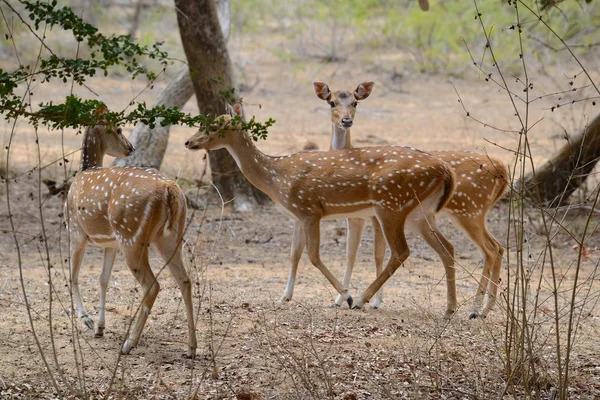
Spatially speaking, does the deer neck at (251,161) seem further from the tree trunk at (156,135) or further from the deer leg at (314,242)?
the tree trunk at (156,135)

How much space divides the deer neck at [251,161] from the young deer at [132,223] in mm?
1408

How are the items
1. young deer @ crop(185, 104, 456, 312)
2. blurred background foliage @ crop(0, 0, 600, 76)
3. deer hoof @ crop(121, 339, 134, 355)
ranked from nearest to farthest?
deer hoof @ crop(121, 339, 134, 355)
young deer @ crop(185, 104, 456, 312)
blurred background foliage @ crop(0, 0, 600, 76)

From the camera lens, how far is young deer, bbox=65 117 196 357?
19.6ft

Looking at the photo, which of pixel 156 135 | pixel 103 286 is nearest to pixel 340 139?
pixel 103 286

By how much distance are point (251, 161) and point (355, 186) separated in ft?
2.99

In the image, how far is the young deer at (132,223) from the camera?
5.98 meters

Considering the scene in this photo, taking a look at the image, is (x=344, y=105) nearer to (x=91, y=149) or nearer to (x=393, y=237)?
(x=393, y=237)

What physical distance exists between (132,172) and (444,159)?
274 centimetres

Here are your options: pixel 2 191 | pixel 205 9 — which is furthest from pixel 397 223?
pixel 2 191

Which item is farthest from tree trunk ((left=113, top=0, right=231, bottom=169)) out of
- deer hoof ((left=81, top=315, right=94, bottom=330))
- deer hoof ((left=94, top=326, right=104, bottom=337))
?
deer hoof ((left=94, top=326, right=104, bottom=337))

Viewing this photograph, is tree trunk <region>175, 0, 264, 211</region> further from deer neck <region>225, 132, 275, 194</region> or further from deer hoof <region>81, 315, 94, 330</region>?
deer hoof <region>81, 315, 94, 330</region>

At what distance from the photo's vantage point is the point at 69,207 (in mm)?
6641

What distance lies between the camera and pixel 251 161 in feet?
25.0

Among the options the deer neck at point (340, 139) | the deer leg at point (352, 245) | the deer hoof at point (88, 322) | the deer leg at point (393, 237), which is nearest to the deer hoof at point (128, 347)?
the deer hoof at point (88, 322)
